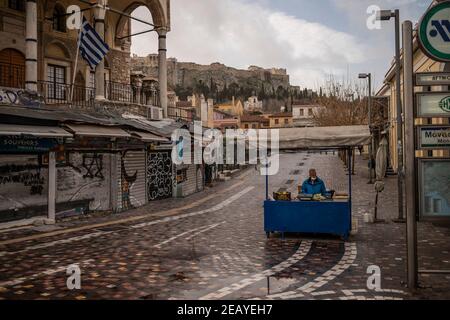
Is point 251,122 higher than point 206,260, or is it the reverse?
point 251,122

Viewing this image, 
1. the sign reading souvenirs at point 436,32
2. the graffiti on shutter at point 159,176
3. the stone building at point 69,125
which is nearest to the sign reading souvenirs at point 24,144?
the stone building at point 69,125

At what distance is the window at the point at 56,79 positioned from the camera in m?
19.5

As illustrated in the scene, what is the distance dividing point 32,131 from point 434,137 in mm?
10555

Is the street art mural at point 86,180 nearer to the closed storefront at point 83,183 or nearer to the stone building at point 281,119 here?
the closed storefront at point 83,183

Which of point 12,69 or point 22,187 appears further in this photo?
point 12,69

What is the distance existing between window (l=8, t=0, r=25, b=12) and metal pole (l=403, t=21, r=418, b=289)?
16.3 meters

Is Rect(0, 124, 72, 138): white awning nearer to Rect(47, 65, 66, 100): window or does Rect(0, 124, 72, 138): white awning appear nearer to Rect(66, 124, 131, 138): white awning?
Rect(66, 124, 131, 138): white awning

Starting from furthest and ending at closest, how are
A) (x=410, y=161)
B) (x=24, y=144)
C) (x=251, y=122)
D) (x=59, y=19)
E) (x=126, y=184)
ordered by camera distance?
(x=251, y=122) → (x=59, y=19) → (x=126, y=184) → (x=24, y=144) → (x=410, y=161)

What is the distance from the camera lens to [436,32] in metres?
6.97

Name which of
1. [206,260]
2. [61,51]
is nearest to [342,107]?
[61,51]

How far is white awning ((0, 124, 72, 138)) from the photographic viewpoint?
38.2ft

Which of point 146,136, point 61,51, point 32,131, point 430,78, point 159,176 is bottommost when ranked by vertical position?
point 159,176

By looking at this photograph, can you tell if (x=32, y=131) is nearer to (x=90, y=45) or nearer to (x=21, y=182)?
(x=21, y=182)
